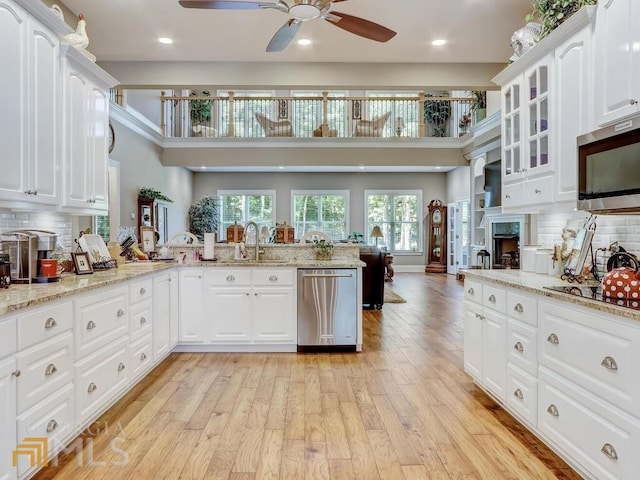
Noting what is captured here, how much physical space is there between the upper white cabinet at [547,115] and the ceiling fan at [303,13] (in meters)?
1.08

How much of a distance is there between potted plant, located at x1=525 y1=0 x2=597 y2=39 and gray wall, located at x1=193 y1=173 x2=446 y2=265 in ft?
29.7

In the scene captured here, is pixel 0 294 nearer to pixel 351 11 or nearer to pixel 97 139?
pixel 97 139

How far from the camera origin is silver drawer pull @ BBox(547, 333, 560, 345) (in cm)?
214

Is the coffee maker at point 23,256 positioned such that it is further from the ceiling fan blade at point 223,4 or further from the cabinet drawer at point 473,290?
the cabinet drawer at point 473,290

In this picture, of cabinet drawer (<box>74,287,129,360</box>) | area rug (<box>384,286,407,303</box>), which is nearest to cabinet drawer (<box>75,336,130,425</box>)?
cabinet drawer (<box>74,287,129,360</box>)

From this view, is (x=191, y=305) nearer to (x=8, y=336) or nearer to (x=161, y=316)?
(x=161, y=316)

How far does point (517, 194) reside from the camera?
3199 mm

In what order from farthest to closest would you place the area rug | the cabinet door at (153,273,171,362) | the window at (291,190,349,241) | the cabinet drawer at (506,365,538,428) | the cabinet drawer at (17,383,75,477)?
1. the window at (291,190,349,241)
2. the area rug
3. the cabinet door at (153,273,171,362)
4. the cabinet drawer at (506,365,538,428)
5. the cabinet drawer at (17,383,75,477)

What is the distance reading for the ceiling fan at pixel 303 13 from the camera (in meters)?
2.83

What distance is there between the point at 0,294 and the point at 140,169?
587cm

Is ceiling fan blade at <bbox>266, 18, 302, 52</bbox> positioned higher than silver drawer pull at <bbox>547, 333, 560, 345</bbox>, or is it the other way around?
ceiling fan blade at <bbox>266, 18, 302, 52</bbox>

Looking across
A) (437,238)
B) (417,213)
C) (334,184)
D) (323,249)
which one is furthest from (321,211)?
(323,249)

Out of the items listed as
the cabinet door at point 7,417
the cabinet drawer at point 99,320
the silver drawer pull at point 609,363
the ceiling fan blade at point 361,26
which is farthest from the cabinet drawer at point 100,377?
the ceiling fan blade at point 361,26

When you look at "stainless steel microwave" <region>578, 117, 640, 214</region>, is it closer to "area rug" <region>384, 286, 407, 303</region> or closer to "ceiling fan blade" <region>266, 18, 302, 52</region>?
"ceiling fan blade" <region>266, 18, 302, 52</region>
